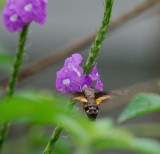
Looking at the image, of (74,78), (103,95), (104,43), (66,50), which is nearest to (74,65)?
(74,78)

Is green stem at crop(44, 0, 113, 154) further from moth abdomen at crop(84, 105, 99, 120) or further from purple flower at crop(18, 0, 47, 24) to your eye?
purple flower at crop(18, 0, 47, 24)

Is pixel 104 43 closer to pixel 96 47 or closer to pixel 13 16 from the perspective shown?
pixel 13 16

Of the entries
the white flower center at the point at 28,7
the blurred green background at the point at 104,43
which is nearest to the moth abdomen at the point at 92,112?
the white flower center at the point at 28,7

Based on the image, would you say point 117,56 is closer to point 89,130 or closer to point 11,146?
point 11,146

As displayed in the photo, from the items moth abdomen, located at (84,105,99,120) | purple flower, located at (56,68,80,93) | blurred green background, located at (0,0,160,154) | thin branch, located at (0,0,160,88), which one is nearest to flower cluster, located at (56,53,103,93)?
purple flower, located at (56,68,80,93)

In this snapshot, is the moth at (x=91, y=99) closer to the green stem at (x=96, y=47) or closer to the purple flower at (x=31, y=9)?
the green stem at (x=96, y=47)

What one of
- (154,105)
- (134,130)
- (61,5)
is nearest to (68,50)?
(134,130)

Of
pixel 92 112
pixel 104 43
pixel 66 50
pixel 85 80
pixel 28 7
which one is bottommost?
pixel 92 112
